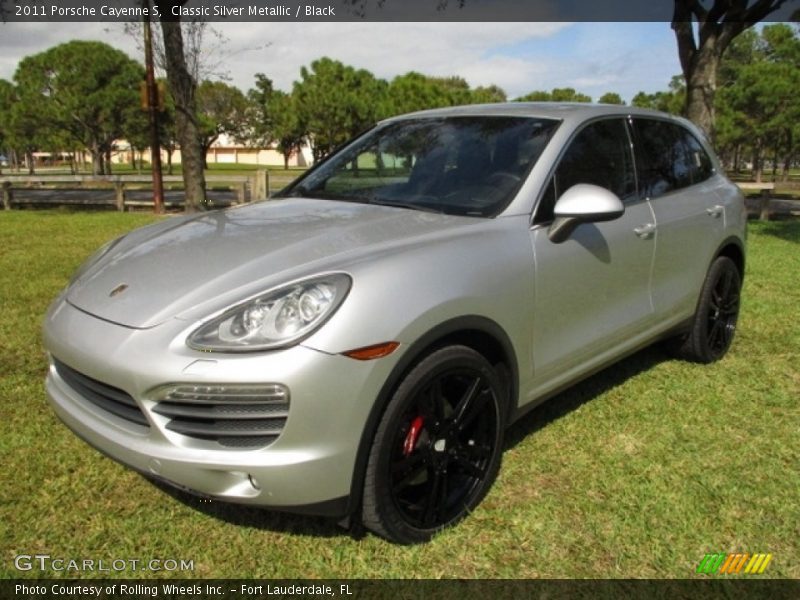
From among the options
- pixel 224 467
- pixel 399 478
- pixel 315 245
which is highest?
pixel 315 245

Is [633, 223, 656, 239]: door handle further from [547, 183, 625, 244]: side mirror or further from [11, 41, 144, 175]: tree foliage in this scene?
[11, 41, 144, 175]: tree foliage

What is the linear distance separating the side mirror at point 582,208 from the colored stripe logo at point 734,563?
4.52 ft

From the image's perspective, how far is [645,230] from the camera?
348 cm

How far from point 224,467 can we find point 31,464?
153 cm

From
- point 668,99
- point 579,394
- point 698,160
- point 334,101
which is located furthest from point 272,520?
point 668,99

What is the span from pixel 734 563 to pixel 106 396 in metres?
2.36

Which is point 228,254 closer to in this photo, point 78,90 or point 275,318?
point 275,318

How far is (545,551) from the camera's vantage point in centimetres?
252

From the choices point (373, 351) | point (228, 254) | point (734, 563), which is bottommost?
point (734, 563)

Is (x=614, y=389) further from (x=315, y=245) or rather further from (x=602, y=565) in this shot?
(x=315, y=245)

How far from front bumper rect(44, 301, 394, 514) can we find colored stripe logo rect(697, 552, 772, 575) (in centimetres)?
139

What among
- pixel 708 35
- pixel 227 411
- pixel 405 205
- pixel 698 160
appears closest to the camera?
pixel 227 411

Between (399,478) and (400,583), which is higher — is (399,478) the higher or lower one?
the higher one

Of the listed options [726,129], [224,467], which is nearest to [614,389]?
[224,467]
